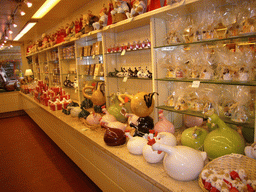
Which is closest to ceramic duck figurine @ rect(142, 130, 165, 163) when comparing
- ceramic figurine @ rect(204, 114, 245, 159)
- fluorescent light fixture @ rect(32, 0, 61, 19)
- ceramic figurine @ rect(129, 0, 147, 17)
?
ceramic figurine @ rect(204, 114, 245, 159)

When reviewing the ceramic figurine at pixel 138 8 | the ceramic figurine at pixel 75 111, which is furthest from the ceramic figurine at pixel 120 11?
the ceramic figurine at pixel 75 111

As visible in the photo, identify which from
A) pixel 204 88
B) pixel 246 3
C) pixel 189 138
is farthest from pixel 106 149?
pixel 246 3

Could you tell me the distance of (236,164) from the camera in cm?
126

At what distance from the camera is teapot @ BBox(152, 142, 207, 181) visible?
4.31ft

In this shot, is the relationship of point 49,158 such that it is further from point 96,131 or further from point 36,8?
point 36,8

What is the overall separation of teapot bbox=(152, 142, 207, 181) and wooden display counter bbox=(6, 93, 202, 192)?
58 mm

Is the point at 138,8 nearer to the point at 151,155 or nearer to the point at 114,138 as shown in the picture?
the point at 114,138

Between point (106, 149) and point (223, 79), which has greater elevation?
point (223, 79)

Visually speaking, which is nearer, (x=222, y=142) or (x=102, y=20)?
(x=222, y=142)

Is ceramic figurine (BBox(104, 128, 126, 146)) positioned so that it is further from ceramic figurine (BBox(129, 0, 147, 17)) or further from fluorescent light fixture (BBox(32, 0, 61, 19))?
fluorescent light fixture (BBox(32, 0, 61, 19))

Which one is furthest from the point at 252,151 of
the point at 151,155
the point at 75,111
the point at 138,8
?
the point at 75,111

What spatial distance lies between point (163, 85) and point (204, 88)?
1.47 ft

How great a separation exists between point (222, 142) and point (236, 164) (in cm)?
22

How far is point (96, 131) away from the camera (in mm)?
2510
